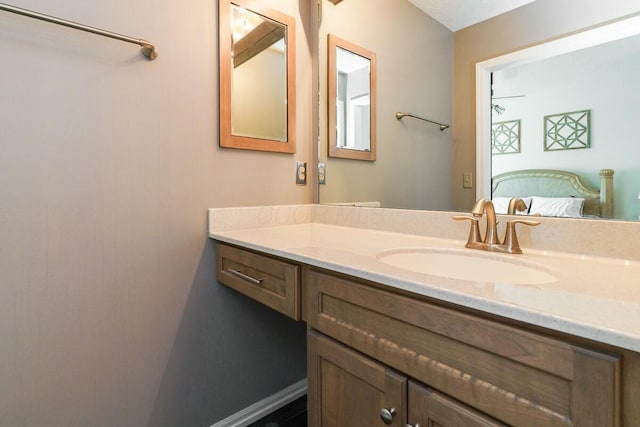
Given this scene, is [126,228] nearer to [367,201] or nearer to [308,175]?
[308,175]

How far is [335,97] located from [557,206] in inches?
41.1

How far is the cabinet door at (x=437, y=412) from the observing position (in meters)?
0.57

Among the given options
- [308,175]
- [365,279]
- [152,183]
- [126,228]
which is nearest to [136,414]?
[126,228]

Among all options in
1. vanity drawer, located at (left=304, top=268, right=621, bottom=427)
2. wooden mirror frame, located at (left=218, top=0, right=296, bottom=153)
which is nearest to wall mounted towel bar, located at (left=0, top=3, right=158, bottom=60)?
wooden mirror frame, located at (left=218, top=0, right=296, bottom=153)

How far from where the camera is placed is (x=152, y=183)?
117 centimetres

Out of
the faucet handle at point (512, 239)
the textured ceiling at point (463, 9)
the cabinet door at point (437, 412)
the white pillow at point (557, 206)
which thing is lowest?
the cabinet door at point (437, 412)

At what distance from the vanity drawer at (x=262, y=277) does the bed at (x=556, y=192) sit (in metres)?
0.69

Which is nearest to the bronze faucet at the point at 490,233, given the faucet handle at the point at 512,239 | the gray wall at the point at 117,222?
the faucet handle at the point at 512,239

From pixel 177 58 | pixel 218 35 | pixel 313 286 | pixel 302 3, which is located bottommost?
pixel 313 286

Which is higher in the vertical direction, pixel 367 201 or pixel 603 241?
pixel 367 201

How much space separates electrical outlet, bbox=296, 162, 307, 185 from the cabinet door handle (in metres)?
1.09

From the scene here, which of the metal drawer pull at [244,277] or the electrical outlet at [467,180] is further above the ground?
the electrical outlet at [467,180]

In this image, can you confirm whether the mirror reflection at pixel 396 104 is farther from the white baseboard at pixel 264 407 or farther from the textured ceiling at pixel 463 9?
the white baseboard at pixel 264 407

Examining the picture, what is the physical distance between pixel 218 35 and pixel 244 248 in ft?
2.73
